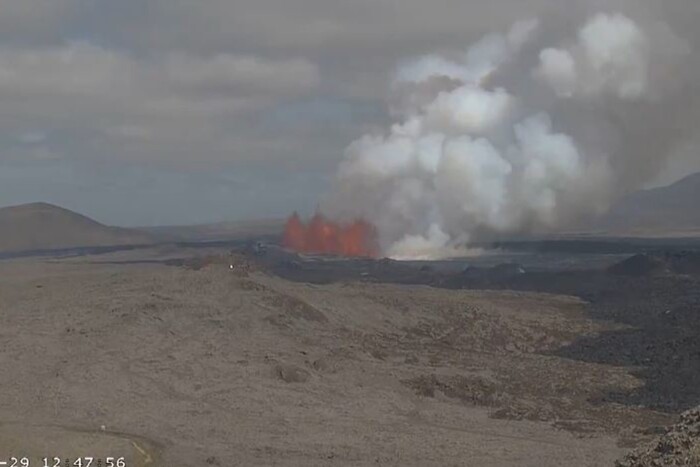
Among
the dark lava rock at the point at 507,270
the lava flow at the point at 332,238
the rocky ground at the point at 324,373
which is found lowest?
the rocky ground at the point at 324,373

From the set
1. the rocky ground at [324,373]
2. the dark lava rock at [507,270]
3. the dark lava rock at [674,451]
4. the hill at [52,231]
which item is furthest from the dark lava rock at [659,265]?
the hill at [52,231]

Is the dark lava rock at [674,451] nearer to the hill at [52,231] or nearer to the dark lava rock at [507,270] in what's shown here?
the dark lava rock at [507,270]

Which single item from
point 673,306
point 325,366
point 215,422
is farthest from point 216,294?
point 673,306

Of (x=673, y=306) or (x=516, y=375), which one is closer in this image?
(x=516, y=375)

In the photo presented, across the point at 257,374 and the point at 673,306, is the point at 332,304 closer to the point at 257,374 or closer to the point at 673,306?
the point at 257,374

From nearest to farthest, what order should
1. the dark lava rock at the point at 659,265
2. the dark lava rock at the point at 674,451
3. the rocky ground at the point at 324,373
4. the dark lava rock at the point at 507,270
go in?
the dark lava rock at the point at 674,451
the rocky ground at the point at 324,373
the dark lava rock at the point at 659,265
the dark lava rock at the point at 507,270

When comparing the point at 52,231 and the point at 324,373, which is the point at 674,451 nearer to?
the point at 324,373
